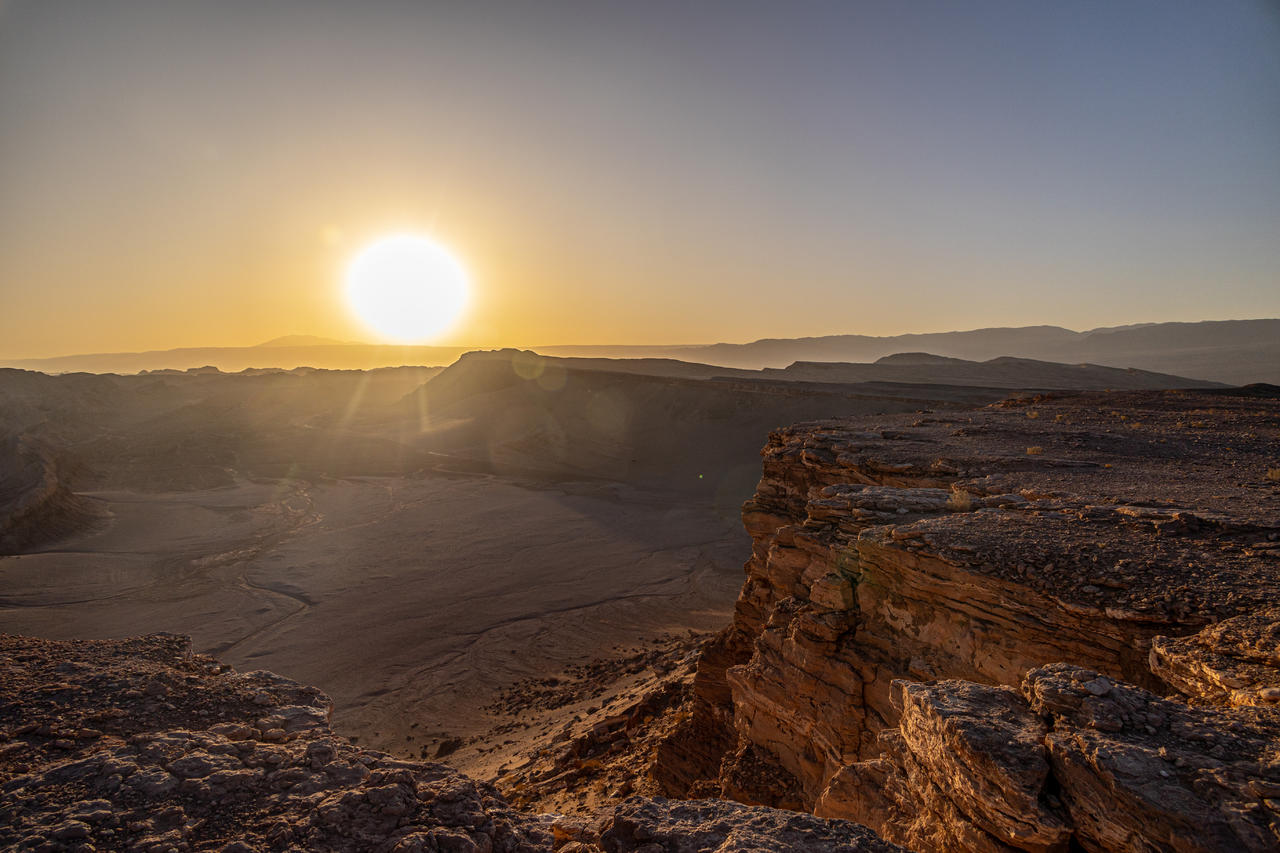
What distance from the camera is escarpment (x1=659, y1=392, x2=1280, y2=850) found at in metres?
2.99

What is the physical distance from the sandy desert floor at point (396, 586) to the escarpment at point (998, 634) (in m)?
8.96

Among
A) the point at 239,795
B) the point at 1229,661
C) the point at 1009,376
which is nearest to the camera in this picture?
the point at 239,795

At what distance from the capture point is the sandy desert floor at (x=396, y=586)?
16.2 meters

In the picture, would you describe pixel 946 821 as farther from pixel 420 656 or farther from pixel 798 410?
pixel 798 410

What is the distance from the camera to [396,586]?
2178cm

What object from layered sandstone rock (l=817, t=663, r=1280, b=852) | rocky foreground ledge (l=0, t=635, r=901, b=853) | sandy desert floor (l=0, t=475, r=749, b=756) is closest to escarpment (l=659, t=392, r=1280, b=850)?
→ layered sandstone rock (l=817, t=663, r=1280, b=852)

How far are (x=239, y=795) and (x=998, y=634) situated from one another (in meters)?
6.08

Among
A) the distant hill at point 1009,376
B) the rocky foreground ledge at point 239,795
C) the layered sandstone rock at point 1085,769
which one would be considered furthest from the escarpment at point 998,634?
the distant hill at point 1009,376

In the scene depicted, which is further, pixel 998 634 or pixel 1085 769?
pixel 998 634

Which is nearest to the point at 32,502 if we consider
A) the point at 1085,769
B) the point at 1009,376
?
the point at 1085,769

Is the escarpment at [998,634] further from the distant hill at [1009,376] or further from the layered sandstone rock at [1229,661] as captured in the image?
the distant hill at [1009,376]

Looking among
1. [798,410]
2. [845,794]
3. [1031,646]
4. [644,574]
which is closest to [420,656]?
[644,574]

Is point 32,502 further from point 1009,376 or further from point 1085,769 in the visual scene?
point 1009,376

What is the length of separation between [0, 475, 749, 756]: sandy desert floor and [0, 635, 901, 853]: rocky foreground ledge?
10.6 m
